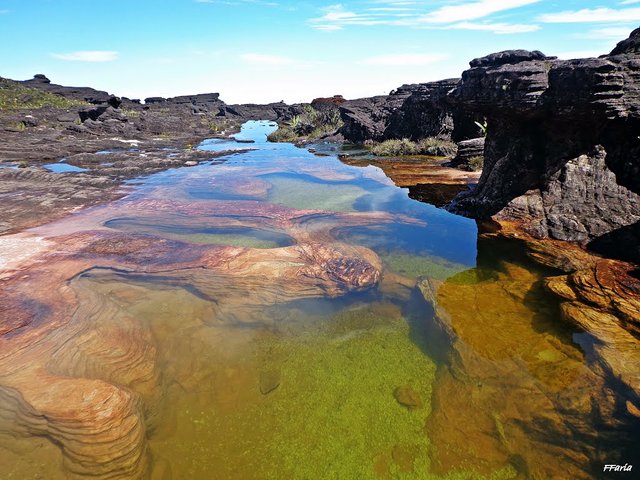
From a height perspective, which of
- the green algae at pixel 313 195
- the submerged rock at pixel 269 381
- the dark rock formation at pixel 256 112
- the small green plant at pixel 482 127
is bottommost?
the submerged rock at pixel 269 381

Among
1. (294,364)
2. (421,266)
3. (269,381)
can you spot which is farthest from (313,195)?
(269,381)

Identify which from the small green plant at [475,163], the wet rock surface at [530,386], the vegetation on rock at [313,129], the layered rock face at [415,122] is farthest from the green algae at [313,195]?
the vegetation on rock at [313,129]

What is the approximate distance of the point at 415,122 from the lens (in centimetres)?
2972

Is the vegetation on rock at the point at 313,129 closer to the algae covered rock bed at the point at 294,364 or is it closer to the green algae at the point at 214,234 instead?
the green algae at the point at 214,234

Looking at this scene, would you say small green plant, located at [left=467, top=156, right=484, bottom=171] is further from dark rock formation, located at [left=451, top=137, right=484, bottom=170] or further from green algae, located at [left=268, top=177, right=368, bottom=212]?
green algae, located at [left=268, top=177, right=368, bottom=212]

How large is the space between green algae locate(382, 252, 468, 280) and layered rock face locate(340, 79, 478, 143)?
15.9m

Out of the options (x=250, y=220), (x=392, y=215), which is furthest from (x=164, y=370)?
(x=392, y=215)

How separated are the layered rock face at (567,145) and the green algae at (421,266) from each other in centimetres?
299

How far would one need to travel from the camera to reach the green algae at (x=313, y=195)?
547 inches

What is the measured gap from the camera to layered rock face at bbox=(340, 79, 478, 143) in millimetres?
25541

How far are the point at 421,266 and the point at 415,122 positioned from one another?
79.4 ft

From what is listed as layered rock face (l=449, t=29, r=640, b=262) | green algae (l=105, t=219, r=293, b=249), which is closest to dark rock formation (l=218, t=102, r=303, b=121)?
green algae (l=105, t=219, r=293, b=249)

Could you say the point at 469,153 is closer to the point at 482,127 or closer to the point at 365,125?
the point at 482,127

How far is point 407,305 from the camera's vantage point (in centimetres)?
705
